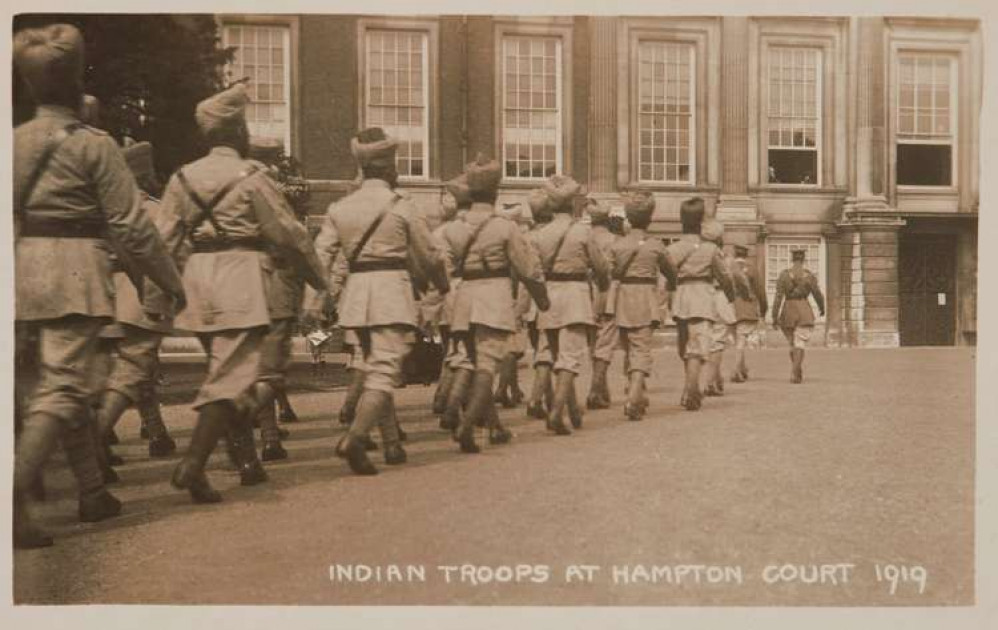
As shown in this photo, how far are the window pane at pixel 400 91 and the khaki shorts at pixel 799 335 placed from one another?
3.70m

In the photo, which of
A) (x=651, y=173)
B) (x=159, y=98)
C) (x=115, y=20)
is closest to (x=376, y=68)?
(x=115, y=20)

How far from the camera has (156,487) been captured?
15.4 ft

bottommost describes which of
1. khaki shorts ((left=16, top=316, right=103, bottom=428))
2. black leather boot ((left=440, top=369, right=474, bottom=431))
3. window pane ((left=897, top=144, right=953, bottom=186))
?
black leather boot ((left=440, top=369, right=474, bottom=431))

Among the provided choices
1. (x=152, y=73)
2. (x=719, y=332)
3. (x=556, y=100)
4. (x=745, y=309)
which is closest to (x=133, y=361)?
(x=152, y=73)

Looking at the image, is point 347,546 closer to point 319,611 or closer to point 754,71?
point 319,611

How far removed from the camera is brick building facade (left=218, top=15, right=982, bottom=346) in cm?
493

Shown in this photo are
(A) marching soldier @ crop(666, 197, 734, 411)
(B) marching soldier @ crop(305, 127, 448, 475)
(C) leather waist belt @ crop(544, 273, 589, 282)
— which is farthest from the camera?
(A) marching soldier @ crop(666, 197, 734, 411)

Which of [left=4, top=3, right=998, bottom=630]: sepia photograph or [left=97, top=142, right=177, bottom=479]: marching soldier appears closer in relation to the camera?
[left=4, top=3, right=998, bottom=630]: sepia photograph

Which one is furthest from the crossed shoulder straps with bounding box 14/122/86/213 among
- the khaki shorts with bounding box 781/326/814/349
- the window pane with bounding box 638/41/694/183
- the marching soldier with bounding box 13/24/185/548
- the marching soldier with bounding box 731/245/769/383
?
the khaki shorts with bounding box 781/326/814/349

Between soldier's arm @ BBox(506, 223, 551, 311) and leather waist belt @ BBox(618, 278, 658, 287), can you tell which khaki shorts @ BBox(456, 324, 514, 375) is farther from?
leather waist belt @ BBox(618, 278, 658, 287)

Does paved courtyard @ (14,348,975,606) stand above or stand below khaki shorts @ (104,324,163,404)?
below

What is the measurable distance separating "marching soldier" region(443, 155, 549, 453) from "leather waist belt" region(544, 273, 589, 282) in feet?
2.19

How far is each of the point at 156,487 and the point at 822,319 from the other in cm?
570

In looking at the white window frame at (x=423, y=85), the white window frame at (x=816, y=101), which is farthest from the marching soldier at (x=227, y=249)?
the white window frame at (x=816, y=101)
